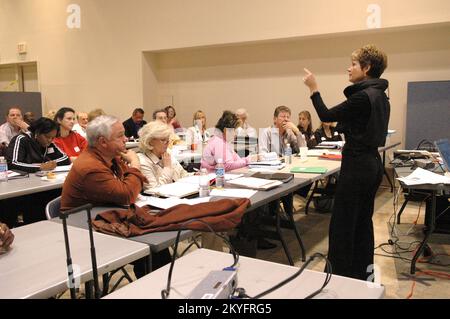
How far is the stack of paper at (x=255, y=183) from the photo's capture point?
2.70m

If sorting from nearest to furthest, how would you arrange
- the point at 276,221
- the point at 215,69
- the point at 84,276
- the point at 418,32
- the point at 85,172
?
1. the point at 84,276
2. the point at 85,172
3. the point at 276,221
4. the point at 418,32
5. the point at 215,69

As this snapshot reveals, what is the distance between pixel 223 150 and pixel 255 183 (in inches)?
35.5

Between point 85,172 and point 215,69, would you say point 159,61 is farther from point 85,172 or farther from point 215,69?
point 85,172

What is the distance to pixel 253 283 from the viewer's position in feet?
4.23

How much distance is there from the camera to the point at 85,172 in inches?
83.6

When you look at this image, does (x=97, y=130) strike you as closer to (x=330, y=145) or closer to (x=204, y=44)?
(x=330, y=145)

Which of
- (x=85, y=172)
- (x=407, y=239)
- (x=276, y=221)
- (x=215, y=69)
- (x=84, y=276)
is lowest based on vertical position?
(x=407, y=239)

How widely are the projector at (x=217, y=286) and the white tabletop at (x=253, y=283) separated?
58 millimetres

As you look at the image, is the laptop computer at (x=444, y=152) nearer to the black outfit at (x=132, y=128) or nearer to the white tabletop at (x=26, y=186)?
the white tabletop at (x=26, y=186)

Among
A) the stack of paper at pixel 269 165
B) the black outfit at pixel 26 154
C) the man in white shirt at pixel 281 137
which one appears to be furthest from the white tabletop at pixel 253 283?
the man in white shirt at pixel 281 137

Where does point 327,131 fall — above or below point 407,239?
above

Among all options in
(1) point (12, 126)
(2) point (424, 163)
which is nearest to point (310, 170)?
(2) point (424, 163)
